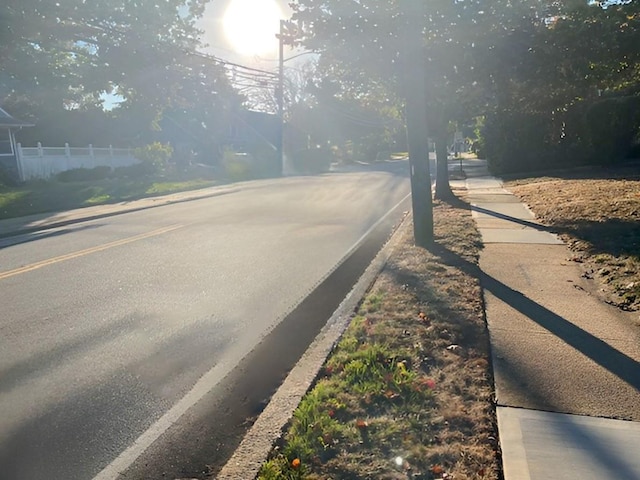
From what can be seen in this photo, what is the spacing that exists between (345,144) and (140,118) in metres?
32.2

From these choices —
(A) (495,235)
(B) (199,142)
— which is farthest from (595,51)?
(B) (199,142)

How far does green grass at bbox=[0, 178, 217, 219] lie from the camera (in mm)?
18486

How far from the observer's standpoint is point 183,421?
13.3 feet

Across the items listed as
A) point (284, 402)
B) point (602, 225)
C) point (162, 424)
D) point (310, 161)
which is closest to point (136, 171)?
point (310, 161)

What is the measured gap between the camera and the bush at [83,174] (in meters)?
30.2

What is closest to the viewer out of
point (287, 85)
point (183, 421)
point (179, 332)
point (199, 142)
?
point (183, 421)

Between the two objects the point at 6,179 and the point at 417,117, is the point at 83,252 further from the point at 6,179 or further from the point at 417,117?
the point at 6,179

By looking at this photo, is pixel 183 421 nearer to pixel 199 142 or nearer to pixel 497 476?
pixel 497 476

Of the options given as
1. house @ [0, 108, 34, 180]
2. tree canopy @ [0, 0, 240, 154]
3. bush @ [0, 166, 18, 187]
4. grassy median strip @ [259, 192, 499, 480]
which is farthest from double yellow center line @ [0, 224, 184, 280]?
house @ [0, 108, 34, 180]

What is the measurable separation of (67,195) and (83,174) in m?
9.06

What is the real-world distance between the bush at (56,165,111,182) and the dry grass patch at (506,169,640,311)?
2324cm

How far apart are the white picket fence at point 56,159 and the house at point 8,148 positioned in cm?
26

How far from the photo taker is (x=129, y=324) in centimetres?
616

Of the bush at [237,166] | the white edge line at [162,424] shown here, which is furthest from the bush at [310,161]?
the white edge line at [162,424]
